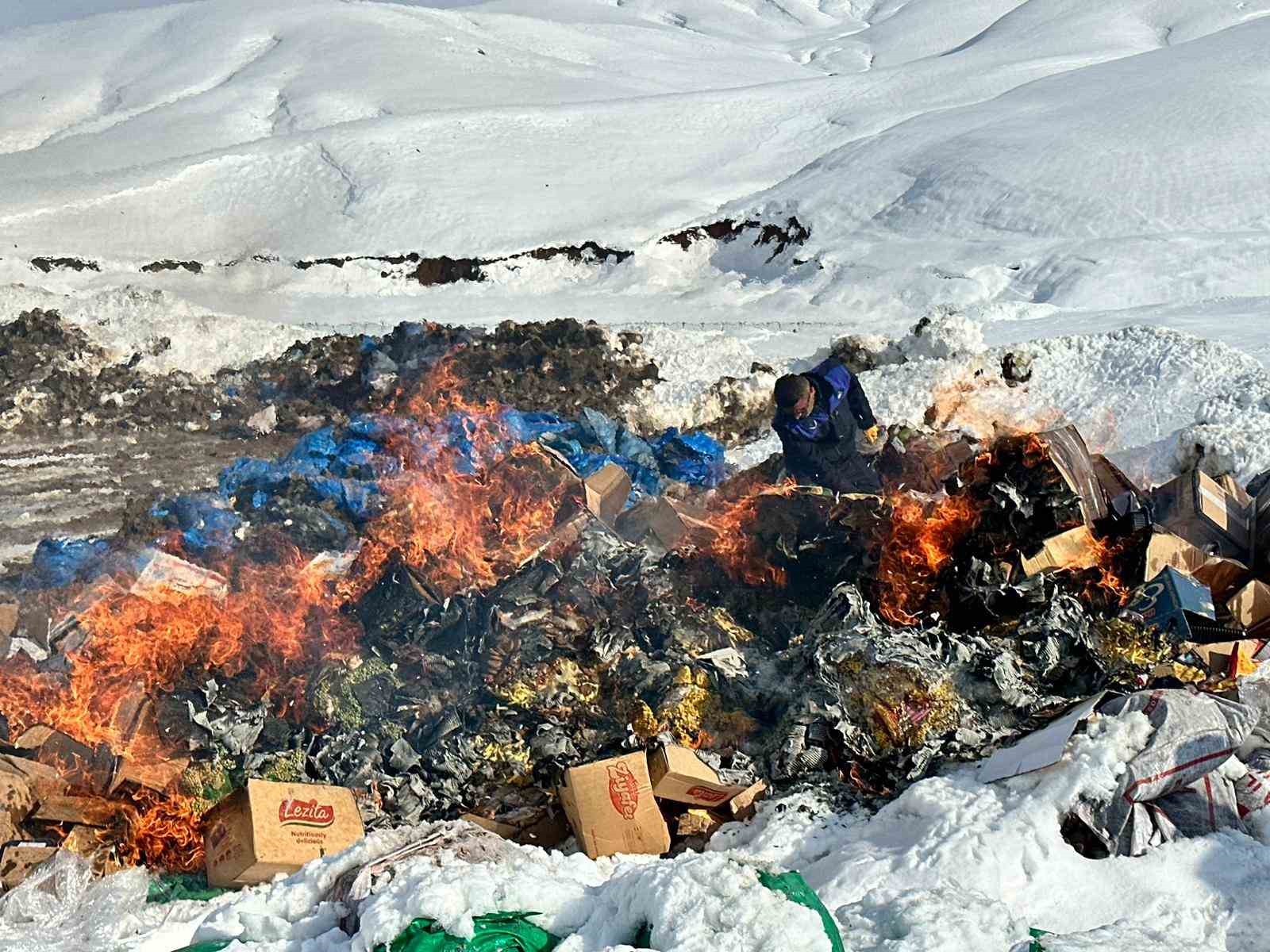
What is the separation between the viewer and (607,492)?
7.65m

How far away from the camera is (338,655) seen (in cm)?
636

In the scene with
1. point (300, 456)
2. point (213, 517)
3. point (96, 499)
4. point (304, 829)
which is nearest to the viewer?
point (304, 829)

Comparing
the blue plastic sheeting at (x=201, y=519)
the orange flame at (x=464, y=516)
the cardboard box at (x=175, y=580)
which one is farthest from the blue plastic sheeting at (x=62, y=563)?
the orange flame at (x=464, y=516)

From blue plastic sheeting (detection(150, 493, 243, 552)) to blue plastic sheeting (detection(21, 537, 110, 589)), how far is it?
1.59ft

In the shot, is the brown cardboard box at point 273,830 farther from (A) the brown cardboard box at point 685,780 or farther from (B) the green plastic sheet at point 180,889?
(A) the brown cardboard box at point 685,780

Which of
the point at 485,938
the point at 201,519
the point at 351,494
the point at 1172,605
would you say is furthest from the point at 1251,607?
the point at 201,519

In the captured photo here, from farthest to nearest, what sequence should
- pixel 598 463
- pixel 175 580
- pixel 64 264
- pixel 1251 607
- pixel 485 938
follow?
pixel 64 264, pixel 598 463, pixel 175 580, pixel 1251 607, pixel 485 938

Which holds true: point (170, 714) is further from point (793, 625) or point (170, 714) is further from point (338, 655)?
point (793, 625)

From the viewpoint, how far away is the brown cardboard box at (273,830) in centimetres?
477

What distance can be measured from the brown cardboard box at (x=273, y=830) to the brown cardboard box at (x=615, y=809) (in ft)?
3.18

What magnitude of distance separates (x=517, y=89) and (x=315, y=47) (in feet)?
29.6

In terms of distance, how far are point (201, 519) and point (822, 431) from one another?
14.4 feet

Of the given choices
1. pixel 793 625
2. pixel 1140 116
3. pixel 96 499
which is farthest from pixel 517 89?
pixel 793 625

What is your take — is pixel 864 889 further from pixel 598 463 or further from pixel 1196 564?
pixel 598 463
